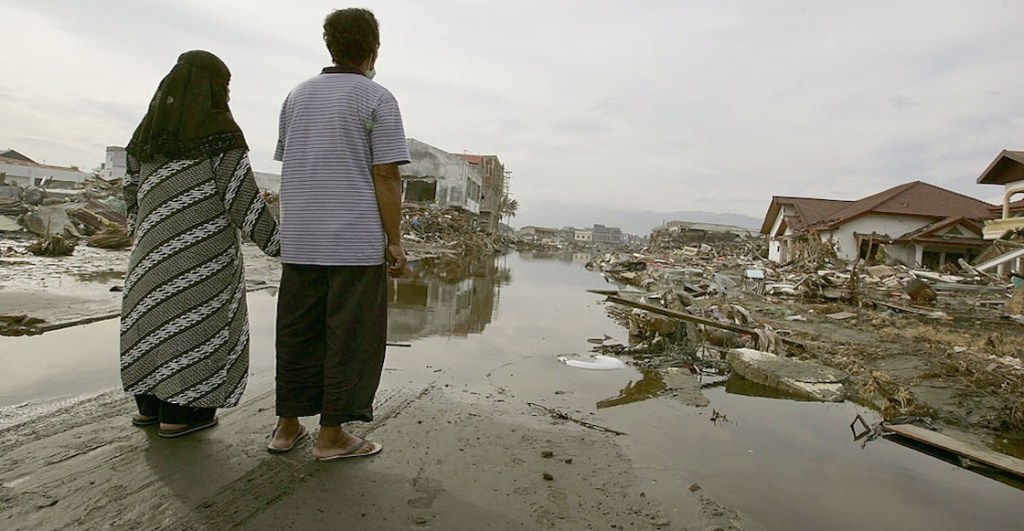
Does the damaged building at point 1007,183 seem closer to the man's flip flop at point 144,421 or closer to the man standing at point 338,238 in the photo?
the man standing at point 338,238

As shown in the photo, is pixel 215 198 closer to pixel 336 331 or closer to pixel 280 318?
pixel 280 318

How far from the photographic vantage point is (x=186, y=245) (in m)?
2.53

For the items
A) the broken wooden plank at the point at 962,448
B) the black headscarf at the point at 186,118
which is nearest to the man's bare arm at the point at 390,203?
the black headscarf at the point at 186,118

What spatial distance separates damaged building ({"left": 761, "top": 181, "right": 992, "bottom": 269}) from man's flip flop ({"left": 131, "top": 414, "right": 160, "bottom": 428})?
2271cm

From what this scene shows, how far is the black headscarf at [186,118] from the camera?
2.49 meters

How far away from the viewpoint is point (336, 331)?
2.39 m

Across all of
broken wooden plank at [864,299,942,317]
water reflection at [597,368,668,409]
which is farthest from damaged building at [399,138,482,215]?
water reflection at [597,368,668,409]

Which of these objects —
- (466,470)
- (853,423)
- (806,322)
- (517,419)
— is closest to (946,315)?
(806,322)

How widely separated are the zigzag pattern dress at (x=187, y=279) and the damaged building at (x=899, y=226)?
22484 mm

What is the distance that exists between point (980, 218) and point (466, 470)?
2876 cm

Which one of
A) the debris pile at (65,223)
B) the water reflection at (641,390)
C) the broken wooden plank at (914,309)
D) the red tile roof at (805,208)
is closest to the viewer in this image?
the water reflection at (641,390)

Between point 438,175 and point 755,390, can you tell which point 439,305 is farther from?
point 438,175

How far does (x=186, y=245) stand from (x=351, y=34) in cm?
119

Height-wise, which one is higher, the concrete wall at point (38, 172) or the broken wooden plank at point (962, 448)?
the concrete wall at point (38, 172)
